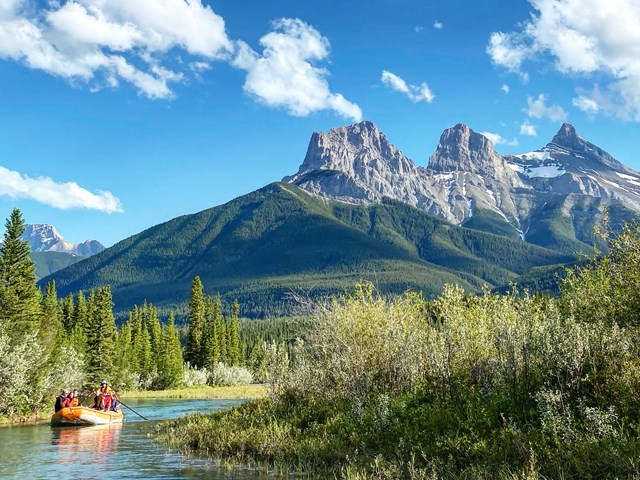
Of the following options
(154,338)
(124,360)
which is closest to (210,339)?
(154,338)

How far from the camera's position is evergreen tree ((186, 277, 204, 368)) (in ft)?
371

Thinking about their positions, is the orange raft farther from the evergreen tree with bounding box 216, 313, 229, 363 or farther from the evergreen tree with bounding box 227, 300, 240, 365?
the evergreen tree with bounding box 227, 300, 240, 365

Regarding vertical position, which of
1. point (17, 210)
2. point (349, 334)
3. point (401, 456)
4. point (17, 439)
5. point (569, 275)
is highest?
point (17, 210)

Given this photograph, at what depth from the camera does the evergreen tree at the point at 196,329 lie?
112938 mm

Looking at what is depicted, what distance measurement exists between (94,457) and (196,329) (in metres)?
90.6

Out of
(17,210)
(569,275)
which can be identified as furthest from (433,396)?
(17,210)

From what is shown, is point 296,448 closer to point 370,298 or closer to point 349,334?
point 349,334

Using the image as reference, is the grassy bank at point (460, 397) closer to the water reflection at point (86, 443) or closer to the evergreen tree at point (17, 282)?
the water reflection at point (86, 443)

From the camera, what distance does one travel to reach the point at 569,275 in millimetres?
34625

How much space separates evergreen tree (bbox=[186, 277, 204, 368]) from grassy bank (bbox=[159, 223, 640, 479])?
84925 millimetres

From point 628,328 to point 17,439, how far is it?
98.1ft

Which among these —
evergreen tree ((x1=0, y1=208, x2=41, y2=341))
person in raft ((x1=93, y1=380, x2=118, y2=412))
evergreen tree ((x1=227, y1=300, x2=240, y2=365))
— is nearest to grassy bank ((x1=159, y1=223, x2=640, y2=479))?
person in raft ((x1=93, y1=380, x2=118, y2=412))

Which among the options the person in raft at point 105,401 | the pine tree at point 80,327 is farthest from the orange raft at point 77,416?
the pine tree at point 80,327

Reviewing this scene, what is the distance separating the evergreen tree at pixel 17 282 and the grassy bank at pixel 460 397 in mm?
29121
